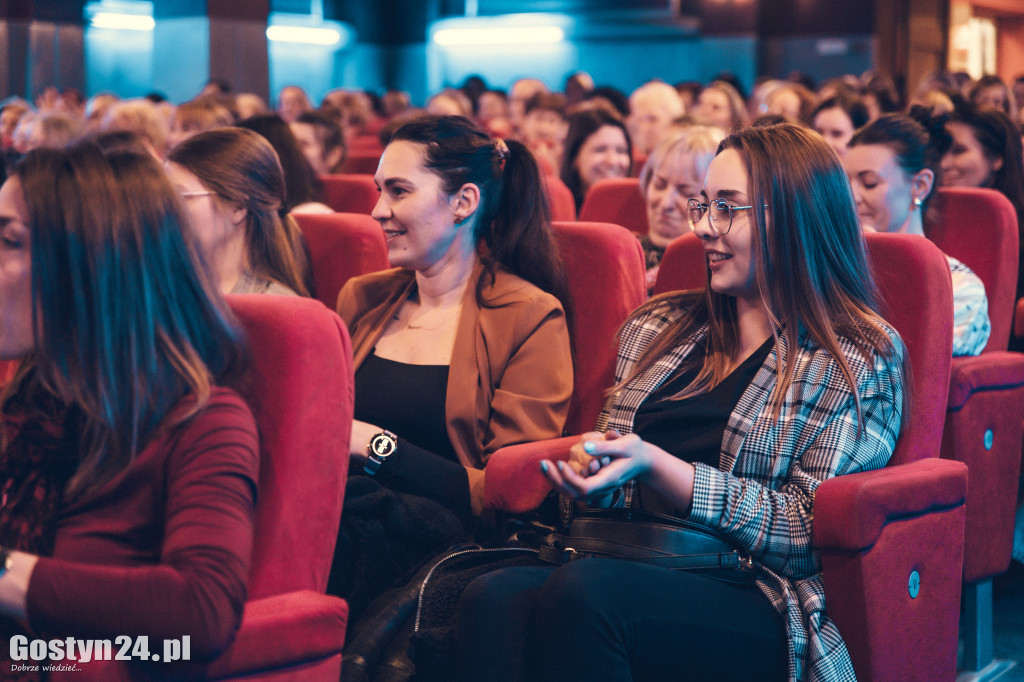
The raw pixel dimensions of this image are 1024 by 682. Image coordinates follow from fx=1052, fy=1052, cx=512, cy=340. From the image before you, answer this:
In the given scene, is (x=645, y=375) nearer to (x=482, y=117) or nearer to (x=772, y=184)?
(x=772, y=184)

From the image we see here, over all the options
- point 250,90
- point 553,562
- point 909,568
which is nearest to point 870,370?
point 909,568

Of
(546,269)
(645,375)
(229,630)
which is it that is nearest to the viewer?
(229,630)

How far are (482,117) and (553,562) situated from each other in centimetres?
786

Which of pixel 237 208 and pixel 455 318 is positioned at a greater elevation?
pixel 237 208

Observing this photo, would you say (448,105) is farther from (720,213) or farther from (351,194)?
(720,213)

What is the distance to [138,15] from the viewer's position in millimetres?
11367

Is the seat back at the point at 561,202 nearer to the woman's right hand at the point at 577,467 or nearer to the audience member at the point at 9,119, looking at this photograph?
the woman's right hand at the point at 577,467

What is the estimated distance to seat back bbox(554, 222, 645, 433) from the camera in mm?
2121

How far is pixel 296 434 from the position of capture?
1339 millimetres

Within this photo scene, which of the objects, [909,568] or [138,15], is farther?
[138,15]

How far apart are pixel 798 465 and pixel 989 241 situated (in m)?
1.31

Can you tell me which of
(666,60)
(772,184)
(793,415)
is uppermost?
(666,60)

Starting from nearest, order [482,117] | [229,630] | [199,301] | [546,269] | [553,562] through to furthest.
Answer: [229,630], [199,301], [553,562], [546,269], [482,117]

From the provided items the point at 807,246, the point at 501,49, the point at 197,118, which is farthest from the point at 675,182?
the point at 501,49
